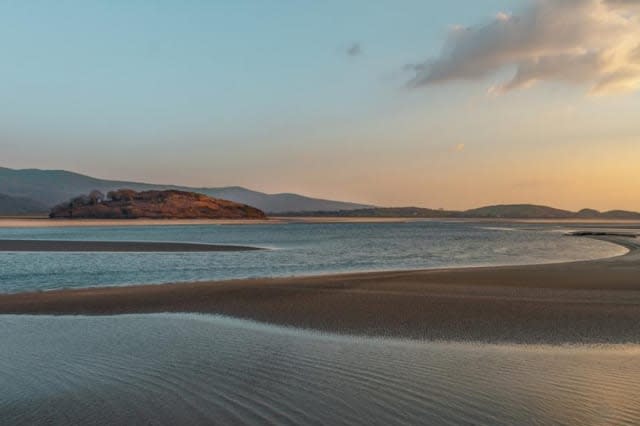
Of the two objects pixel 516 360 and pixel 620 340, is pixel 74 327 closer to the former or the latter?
pixel 516 360

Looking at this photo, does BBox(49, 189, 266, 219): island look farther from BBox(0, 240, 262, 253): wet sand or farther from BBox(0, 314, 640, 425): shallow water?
BBox(0, 314, 640, 425): shallow water

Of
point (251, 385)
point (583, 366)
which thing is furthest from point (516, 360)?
point (251, 385)

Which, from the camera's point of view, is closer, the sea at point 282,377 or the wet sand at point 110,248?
the sea at point 282,377

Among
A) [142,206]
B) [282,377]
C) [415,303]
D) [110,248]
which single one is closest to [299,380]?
[282,377]

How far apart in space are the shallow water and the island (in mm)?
130121

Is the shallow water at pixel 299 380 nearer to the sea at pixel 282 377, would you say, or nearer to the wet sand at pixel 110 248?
the sea at pixel 282 377

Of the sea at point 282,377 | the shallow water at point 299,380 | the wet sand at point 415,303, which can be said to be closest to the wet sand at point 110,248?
the wet sand at point 415,303

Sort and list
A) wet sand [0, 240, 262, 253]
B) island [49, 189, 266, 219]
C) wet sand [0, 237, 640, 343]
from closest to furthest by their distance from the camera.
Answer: wet sand [0, 237, 640, 343] < wet sand [0, 240, 262, 253] < island [49, 189, 266, 219]

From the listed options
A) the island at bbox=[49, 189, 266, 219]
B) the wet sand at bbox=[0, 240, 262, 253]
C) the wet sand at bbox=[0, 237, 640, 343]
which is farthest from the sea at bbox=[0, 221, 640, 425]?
the island at bbox=[49, 189, 266, 219]

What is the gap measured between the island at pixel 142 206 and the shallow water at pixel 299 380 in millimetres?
130121

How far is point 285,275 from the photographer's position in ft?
72.3

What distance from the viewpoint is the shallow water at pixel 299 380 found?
595cm

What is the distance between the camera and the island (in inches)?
5236

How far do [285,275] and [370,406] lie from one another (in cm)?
1594
